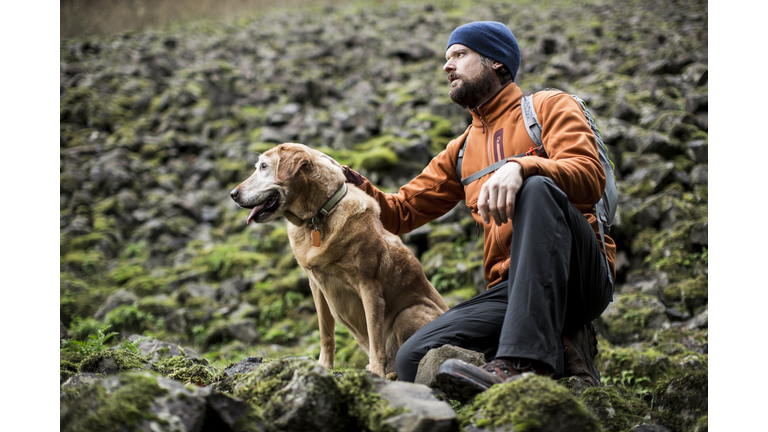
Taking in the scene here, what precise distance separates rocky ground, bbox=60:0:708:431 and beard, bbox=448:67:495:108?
6.76 feet

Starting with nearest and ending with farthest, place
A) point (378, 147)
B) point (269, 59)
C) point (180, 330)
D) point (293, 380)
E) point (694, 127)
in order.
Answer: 1. point (293, 380)
2. point (180, 330)
3. point (694, 127)
4. point (378, 147)
5. point (269, 59)

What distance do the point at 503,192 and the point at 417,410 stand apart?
3.64 feet

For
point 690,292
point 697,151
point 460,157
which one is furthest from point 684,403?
point 697,151

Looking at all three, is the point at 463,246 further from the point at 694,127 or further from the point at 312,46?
the point at 312,46

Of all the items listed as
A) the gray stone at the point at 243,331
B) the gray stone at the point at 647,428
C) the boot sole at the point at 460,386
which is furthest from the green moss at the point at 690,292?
the gray stone at the point at 243,331

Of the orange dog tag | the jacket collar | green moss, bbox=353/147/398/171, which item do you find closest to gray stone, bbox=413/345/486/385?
the orange dog tag

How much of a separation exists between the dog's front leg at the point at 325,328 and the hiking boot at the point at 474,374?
1598 mm

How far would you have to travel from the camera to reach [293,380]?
6.36ft

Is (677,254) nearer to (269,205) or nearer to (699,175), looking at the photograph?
(699,175)

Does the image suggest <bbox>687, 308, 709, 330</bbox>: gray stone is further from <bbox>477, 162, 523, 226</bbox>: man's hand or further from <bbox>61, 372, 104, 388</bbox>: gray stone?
<bbox>61, 372, 104, 388</bbox>: gray stone

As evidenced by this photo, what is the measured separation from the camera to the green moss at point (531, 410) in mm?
1757

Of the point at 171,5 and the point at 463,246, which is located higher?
the point at 171,5

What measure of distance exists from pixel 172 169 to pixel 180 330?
611cm

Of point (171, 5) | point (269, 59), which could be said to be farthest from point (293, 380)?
point (171, 5)
